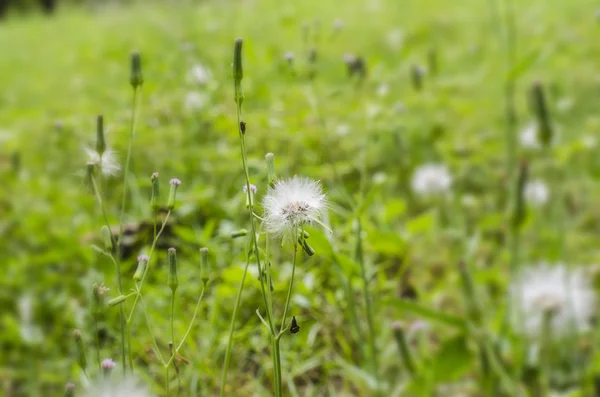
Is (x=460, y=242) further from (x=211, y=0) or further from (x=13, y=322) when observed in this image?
(x=211, y=0)

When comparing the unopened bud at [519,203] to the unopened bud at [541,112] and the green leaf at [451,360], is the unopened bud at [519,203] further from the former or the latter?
the green leaf at [451,360]

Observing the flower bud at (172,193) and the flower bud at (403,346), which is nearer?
the flower bud at (172,193)

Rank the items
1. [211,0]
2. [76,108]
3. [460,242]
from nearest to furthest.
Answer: [460,242] < [76,108] < [211,0]

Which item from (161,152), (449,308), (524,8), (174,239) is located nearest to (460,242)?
(449,308)

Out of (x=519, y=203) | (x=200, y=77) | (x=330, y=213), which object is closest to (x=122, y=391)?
(x=330, y=213)

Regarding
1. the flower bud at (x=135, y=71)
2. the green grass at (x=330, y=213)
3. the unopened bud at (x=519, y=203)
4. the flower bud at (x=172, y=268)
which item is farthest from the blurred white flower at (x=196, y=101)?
the flower bud at (x=172, y=268)
